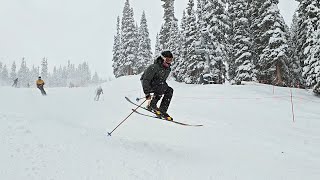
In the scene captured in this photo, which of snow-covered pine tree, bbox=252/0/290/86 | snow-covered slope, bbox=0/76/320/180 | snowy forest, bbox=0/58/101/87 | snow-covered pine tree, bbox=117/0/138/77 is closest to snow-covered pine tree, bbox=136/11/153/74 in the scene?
snow-covered pine tree, bbox=117/0/138/77

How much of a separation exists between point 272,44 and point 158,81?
22107 millimetres

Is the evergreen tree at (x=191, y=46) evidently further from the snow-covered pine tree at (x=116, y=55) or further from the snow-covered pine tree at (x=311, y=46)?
the snow-covered pine tree at (x=116, y=55)

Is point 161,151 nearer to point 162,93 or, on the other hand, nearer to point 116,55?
point 162,93

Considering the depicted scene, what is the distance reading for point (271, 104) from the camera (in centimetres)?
1725

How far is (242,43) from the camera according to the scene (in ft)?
106

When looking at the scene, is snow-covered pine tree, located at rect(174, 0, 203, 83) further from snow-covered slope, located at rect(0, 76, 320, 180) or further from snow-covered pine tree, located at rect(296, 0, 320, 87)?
snow-covered slope, located at rect(0, 76, 320, 180)

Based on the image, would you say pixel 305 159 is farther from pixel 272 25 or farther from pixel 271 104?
pixel 272 25

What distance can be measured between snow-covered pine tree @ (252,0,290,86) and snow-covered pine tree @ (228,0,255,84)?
1.64 m

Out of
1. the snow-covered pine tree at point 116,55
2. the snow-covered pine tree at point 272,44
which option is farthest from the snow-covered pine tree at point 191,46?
the snow-covered pine tree at point 116,55

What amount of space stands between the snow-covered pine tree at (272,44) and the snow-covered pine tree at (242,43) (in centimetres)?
164

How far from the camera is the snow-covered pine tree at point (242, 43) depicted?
31109 millimetres

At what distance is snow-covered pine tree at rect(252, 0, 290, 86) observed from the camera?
1046 inches

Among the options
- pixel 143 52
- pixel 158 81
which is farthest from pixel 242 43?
pixel 143 52

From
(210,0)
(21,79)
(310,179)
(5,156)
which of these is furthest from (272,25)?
(21,79)
